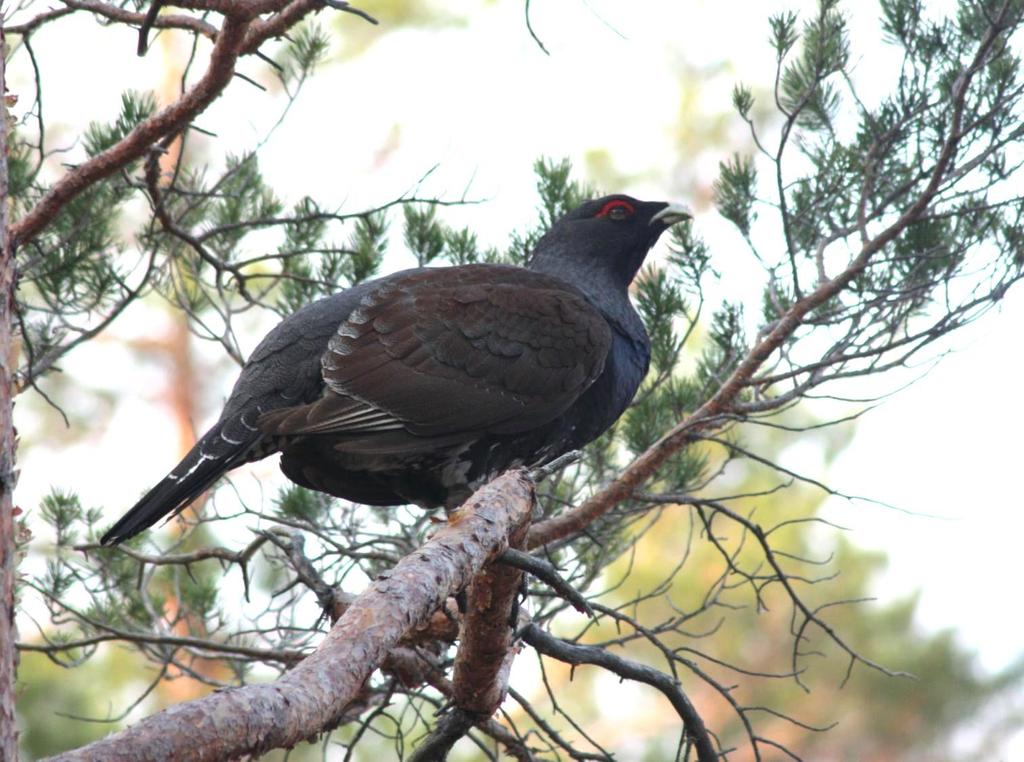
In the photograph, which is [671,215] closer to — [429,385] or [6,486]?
[429,385]

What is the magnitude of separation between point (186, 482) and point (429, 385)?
0.93 meters

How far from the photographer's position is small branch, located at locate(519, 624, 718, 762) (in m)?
3.08

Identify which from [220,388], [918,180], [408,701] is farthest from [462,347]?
[220,388]

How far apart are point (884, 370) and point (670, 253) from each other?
2.88 feet

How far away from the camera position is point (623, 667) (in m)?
3.13

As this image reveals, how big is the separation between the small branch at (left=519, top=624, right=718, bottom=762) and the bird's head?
7.04 feet

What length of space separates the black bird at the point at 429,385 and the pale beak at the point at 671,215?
32.4 inches

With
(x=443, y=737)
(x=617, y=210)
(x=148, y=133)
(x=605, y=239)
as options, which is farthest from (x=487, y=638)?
(x=617, y=210)

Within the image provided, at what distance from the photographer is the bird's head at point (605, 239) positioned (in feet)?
17.0

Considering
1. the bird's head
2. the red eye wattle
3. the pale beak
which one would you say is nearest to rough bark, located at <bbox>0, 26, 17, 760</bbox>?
the bird's head

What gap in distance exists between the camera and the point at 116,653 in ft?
35.4

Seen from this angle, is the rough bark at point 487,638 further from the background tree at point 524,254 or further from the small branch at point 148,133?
the small branch at point 148,133

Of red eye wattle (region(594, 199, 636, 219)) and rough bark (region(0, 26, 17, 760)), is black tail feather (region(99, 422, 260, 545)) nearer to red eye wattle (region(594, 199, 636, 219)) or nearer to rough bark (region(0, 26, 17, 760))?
rough bark (region(0, 26, 17, 760))

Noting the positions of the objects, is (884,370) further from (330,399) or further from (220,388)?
(220,388)
